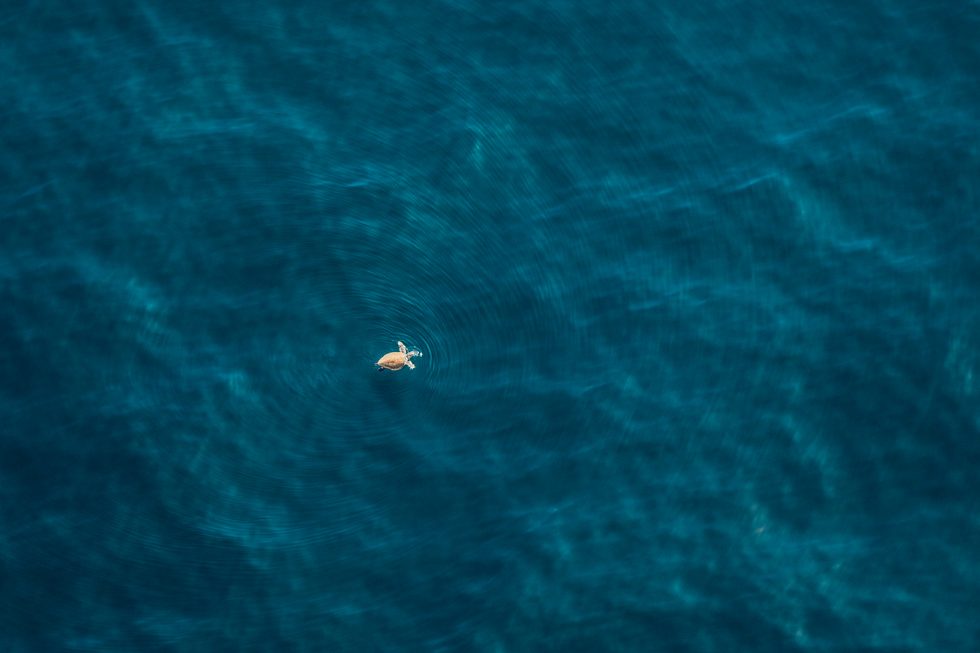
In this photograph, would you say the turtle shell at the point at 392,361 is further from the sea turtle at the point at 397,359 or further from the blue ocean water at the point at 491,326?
the blue ocean water at the point at 491,326

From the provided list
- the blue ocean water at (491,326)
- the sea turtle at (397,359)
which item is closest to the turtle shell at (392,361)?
the sea turtle at (397,359)

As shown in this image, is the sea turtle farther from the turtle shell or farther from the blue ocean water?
the blue ocean water

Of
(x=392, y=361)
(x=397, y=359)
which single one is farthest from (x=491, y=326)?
(x=392, y=361)

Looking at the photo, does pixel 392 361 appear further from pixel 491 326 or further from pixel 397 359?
pixel 491 326

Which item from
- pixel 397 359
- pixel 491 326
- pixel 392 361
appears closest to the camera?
pixel 392 361

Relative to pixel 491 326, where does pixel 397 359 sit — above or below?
below

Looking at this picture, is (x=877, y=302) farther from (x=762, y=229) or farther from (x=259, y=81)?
(x=259, y=81)

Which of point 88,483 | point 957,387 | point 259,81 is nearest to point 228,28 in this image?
point 259,81
